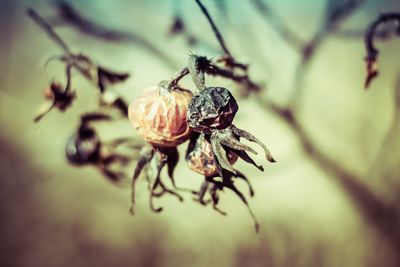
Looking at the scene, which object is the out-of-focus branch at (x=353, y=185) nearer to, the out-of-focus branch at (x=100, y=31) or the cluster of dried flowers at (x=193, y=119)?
the out-of-focus branch at (x=100, y=31)

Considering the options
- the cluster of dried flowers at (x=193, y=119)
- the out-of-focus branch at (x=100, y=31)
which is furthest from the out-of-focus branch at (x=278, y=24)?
the cluster of dried flowers at (x=193, y=119)

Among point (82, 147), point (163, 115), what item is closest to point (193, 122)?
point (163, 115)

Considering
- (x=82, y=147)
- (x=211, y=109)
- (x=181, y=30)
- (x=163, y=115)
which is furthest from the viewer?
(x=181, y=30)

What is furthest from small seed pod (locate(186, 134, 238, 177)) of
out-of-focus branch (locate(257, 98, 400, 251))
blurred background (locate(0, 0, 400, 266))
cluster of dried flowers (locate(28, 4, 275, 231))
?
out-of-focus branch (locate(257, 98, 400, 251))

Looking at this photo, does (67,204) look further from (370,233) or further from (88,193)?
(370,233)

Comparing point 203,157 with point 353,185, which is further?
point 353,185

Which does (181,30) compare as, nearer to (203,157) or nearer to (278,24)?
(278,24)
